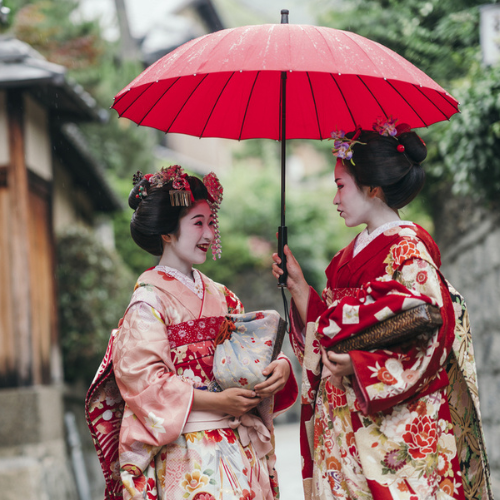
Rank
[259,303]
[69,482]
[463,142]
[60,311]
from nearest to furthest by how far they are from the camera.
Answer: [463,142]
[69,482]
[60,311]
[259,303]

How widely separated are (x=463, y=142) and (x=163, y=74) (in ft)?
13.4

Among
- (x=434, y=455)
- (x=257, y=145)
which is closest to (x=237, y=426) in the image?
(x=434, y=455)

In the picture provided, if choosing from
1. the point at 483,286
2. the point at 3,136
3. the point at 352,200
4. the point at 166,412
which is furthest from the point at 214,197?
the point at 3,136

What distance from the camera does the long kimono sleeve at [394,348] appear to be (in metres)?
2.87

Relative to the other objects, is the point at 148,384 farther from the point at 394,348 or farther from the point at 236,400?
the point at 394,348

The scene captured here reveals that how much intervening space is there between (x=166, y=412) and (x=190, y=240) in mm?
836

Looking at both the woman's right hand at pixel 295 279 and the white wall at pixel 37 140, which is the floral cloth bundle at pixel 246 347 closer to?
the woman's right hand at pixel 295 279

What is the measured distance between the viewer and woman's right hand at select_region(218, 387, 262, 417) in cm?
325

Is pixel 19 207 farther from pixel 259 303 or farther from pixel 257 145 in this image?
pixel 257 145

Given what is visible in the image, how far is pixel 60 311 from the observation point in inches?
397

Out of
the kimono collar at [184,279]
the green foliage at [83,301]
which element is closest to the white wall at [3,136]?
the green foliage at [83,301]

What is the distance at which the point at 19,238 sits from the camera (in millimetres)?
8242

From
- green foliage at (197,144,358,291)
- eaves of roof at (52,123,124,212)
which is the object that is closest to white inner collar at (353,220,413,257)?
eaves of roof at (52,123,124,212)

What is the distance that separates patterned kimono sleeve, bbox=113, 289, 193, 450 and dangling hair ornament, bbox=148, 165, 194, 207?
1.75 feet
